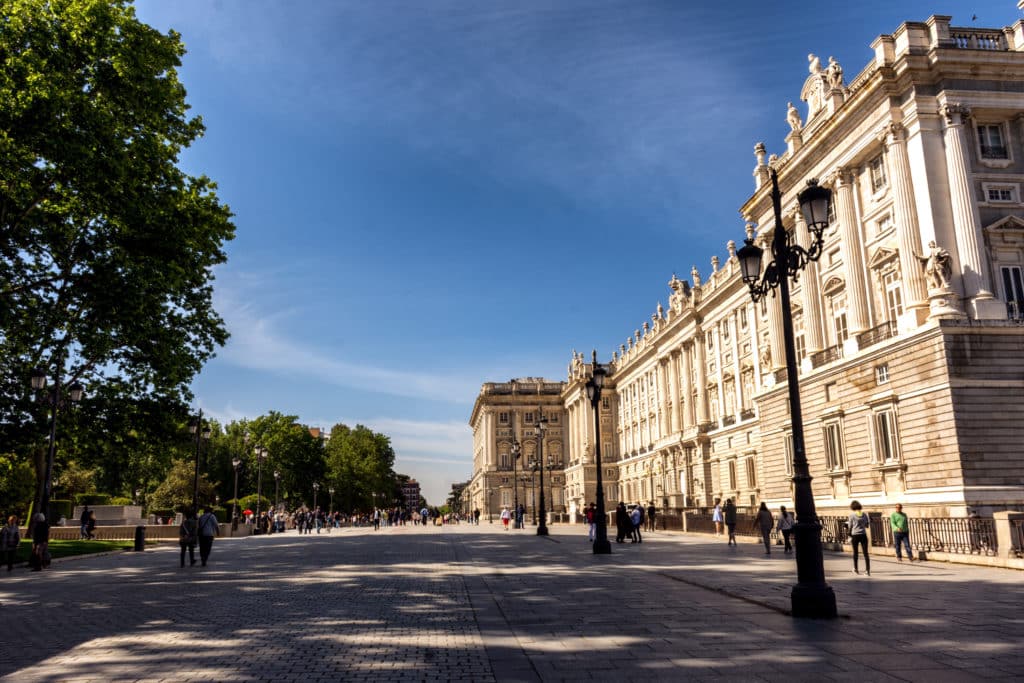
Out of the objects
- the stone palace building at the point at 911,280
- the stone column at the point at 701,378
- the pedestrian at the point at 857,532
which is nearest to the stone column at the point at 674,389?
the stone column at the point at 701,378

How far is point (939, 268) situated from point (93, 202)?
28445 millimetres

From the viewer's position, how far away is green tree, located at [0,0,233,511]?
1994cm

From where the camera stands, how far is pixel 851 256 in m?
32.5

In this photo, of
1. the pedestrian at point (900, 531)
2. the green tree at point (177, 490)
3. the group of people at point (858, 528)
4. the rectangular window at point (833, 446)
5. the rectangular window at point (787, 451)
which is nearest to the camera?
the group of people at point (858, 528)

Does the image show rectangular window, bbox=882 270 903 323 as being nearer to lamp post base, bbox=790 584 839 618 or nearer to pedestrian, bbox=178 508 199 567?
lamp post base, bbox=790 584 839 618

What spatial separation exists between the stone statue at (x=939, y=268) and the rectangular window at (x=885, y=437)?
517 cm

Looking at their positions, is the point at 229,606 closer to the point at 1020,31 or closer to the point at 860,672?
the point at 860,672

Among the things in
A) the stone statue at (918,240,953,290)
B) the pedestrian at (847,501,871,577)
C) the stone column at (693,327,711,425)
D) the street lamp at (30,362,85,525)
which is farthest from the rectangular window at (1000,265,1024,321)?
the stone column at (693,327,711,425)

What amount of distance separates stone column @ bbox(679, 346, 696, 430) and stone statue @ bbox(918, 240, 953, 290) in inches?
1550

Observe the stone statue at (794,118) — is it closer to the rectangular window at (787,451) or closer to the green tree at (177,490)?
the rectangular window at (787,451)

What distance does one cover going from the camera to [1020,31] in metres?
29.5

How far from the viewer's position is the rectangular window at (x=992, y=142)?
28984 millimetres

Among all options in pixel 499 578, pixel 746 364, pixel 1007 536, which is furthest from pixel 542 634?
pixel 746 364

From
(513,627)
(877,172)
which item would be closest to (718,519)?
(877,172)
